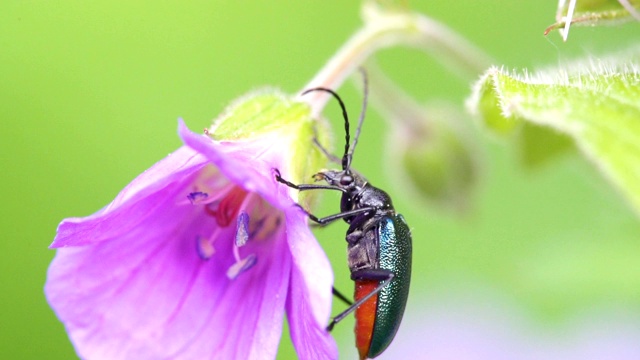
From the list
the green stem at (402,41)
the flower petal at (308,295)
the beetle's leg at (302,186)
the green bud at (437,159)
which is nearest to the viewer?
the flower petal at (308,295)

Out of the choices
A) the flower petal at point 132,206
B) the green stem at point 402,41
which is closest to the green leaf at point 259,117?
the flower petal at point 132,206

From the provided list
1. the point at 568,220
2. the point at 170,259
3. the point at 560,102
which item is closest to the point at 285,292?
the point at 170,259

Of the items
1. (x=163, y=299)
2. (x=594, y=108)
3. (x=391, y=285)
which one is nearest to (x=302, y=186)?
(x=391, y=285)

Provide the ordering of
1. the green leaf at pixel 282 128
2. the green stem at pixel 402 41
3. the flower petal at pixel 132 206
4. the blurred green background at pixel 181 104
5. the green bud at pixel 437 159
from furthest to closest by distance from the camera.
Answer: the blurred green background at pixel 181 104 → the green bud at pixel 437 159 → the green stem at pixel 402 41 → the green leaf at pixel 282 128 → the flower petal at pixel 132 206

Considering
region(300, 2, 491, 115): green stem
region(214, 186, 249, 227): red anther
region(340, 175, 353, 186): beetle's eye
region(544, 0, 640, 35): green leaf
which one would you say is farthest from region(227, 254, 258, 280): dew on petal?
region(544, 0, 640, 35): green leaf

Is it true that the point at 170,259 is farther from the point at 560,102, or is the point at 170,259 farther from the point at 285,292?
the point at 560,102

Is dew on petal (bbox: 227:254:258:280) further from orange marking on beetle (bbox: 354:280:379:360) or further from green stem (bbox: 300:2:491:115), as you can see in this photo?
green stem (bbox: 300:2:491:115)

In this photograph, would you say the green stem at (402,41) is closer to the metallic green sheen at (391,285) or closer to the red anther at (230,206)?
the red anther at (230,206)
